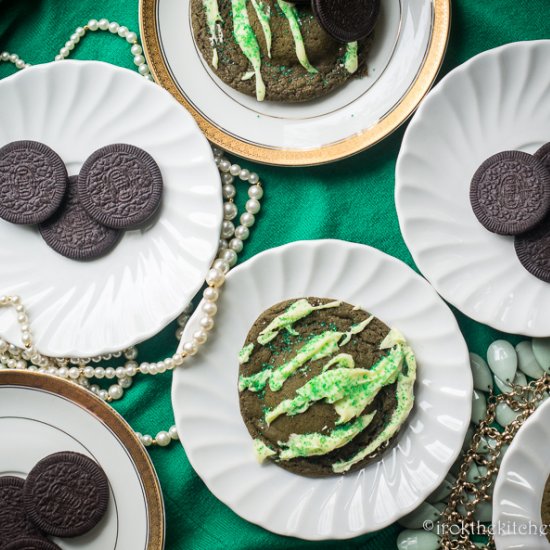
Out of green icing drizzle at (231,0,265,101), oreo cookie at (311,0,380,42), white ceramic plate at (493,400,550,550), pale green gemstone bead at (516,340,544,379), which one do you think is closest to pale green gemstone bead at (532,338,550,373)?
pale green gemstone bead at (516,340,544,379)

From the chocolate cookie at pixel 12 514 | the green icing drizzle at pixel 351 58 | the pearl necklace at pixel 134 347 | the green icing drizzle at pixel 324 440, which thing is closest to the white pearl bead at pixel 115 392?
the pearl necklace at pixel 134 347

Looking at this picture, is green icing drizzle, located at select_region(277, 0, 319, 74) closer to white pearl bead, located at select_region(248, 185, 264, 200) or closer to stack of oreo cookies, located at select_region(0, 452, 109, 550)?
Result: white pearl bead, located at select_region(248, 185, 264, 200)

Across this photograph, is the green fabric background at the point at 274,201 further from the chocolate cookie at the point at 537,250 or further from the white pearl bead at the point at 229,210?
the chocolate cookie at the point at 537,250

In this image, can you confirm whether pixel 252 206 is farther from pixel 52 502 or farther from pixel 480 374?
pixel 52 502

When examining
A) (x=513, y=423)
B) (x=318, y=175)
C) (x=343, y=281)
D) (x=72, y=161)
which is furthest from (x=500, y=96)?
(x=72, y=161)

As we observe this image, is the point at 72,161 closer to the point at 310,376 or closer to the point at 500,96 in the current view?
the point at 310,376

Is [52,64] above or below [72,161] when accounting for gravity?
above
